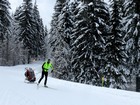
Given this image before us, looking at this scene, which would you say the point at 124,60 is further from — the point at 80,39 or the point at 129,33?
the point at 80,39

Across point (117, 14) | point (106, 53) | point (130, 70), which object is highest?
point (117, 14)

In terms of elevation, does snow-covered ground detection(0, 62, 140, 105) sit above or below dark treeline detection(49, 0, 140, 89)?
below

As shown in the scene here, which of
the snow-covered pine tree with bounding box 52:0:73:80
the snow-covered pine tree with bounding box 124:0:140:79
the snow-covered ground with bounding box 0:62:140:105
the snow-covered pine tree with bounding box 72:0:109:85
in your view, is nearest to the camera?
the snow-covered ground with bounding box 0:62:140:105

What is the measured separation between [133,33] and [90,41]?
4794 millimetres

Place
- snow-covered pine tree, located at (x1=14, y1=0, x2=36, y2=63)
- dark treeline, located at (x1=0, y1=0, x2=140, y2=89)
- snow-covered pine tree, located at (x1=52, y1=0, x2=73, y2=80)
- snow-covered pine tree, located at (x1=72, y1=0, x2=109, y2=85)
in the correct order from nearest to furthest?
dark treeline, located at (x1=0, y1=0, x2=140, y2=89) < snow-covered pine tree, located at (x1=72, y1=0, x2=109, y2=85) < snow-covered pine tree, located at (x1=52, y1=0, x2=73, y2=80) < snow-covered pine tree, located at (x1=14, y1=0, x2=36, y2=63)

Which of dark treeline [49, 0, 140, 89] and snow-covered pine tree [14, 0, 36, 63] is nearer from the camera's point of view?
dark treeline [49, 0, 140, 89]

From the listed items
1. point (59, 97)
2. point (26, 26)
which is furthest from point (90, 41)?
point (26, 26)

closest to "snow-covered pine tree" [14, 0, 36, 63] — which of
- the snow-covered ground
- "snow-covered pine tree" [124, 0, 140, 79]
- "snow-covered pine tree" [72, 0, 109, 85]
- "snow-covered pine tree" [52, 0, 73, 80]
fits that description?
"snow-covered pine tree" [52, 0, 73, 80]

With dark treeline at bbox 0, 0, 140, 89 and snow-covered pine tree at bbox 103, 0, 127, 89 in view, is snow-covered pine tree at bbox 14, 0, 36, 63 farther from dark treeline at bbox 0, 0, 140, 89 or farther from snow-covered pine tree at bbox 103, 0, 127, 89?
snow-covered pine tree at bbox 103, 0, 127, 89

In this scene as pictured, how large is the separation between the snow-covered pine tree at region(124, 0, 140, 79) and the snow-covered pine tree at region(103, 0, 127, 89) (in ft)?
3.26

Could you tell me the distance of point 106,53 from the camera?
1152 inches

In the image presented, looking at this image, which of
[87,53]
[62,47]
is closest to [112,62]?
[87,53]

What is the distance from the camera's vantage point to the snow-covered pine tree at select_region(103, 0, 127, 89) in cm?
2809

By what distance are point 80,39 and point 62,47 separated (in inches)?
339
